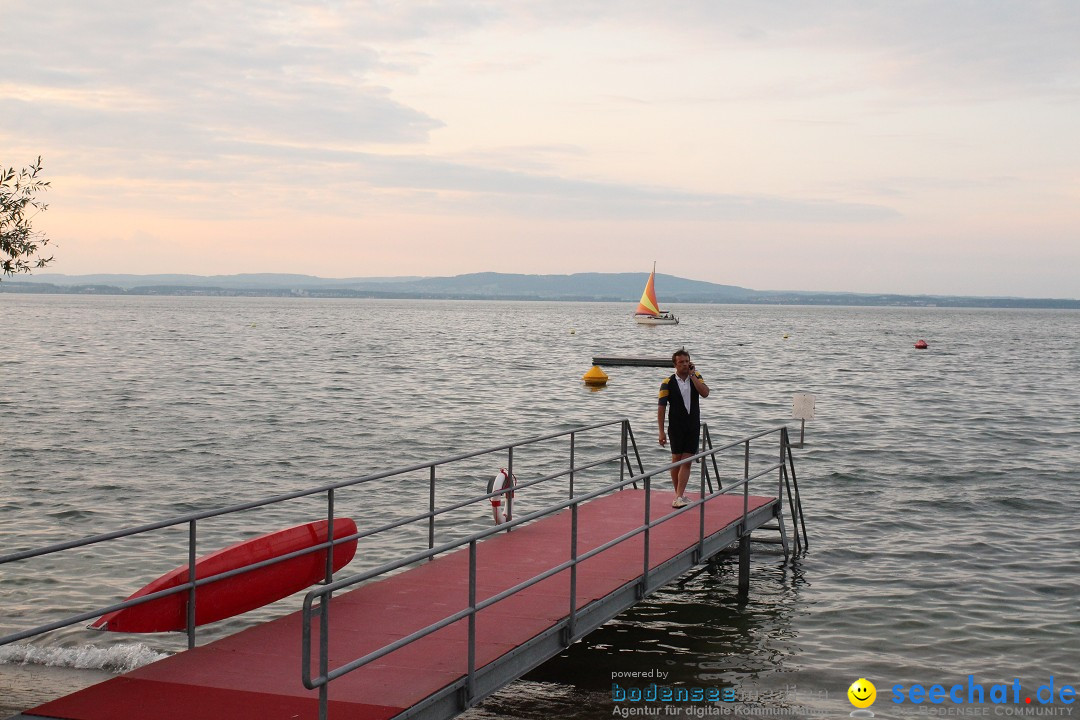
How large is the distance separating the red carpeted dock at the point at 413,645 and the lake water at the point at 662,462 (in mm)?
963

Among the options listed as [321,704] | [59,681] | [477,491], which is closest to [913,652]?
[321,704]

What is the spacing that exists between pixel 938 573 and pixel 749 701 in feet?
18.3

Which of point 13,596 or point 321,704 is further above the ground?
point 321,704

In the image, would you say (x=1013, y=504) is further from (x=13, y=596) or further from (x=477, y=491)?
(x=13, y=596)

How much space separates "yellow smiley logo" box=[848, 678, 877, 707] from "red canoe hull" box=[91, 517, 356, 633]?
4604 mm

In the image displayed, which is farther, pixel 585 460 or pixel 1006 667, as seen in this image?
pixel 585 460

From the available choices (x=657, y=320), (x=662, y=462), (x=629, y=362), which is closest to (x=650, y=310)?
(x=657, y=320)

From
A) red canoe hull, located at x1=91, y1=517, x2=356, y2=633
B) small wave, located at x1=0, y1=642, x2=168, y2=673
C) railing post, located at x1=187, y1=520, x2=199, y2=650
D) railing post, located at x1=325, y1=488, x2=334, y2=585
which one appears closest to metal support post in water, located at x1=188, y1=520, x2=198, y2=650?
railing post, located at x1=187, y1=520, x2=199, y2=650

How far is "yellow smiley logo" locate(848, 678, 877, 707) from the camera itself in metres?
9.15

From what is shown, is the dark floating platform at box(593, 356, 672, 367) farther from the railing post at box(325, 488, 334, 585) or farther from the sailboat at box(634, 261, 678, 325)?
the sailboat at box(634, 261, 678, 325)

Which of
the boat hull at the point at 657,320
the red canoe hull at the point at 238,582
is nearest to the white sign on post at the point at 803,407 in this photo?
the red canoe hull at the point at 238,582

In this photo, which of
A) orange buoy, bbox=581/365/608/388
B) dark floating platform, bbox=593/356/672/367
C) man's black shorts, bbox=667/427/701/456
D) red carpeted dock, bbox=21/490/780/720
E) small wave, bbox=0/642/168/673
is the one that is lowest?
small wave, bbox=0/642/168/673

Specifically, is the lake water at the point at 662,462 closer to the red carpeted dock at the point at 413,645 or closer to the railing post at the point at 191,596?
the red carpeted dock at the point at 413,645

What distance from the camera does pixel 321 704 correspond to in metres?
5.55
